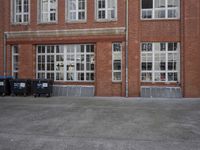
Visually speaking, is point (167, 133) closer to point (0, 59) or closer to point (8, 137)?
point (8, 137)

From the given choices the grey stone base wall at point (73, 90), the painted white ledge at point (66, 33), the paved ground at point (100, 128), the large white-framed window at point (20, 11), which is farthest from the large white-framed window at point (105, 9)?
the paved ground at point (100, 128)

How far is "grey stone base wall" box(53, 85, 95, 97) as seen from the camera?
14.8 metres

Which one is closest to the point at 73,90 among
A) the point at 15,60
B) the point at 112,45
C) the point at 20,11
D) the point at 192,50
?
the point at 112,45

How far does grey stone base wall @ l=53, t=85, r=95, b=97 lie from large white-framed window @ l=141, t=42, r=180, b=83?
380cm

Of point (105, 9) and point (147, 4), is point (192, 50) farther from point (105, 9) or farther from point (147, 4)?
point (105, 9)

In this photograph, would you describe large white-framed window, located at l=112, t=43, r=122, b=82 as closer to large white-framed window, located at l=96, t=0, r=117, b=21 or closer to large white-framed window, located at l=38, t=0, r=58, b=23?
large white-framed window, located at l=96, t=0, r=117, b=21

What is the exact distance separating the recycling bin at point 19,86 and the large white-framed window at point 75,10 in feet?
17.9

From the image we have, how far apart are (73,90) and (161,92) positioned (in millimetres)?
6129

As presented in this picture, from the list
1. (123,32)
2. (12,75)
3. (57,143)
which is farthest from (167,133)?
(12,75)

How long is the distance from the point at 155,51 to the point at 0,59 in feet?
37.9

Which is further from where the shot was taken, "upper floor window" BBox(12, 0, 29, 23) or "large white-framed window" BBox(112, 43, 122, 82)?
"upper floor window" BBox(12, 0, 29, 23)

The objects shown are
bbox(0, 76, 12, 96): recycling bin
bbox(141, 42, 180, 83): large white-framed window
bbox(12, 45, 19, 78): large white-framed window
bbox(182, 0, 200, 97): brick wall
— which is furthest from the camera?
bbox(12, 45, 19, 78): large white-framed window

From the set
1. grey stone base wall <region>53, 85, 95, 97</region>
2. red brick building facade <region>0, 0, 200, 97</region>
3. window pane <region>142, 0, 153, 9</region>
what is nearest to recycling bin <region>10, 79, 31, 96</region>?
red brick building facade <region>0, 0, 200, 97</region>

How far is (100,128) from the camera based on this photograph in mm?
7066
